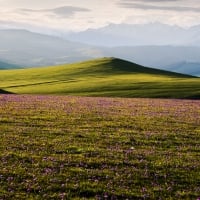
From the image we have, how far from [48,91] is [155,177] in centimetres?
8450

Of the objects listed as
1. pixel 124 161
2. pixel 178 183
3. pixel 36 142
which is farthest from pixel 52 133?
pixel 178 183

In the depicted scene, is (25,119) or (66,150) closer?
(66,150)

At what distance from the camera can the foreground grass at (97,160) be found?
1631 centimetres

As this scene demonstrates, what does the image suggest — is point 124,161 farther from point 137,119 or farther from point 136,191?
point 137,119

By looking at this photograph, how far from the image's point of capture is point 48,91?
10119cm

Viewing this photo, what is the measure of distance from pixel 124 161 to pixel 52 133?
28.9ft

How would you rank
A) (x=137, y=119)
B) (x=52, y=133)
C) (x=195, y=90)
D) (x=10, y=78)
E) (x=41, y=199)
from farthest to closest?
(x=10, y=78)
(x=195, y=90)
(x=137, y=119)
(x=52, y=133)
(x=41, y=199)

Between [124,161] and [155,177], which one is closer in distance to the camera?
[155,177]

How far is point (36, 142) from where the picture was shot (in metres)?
24.5

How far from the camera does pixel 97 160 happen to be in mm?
20750

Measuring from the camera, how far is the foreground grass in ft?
53.5

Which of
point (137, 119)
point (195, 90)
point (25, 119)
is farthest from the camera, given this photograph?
point (195, 90)

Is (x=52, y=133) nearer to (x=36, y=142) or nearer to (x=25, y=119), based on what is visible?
(x=36, y=142)

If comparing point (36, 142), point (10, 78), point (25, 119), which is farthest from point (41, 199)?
point (10, 78)
